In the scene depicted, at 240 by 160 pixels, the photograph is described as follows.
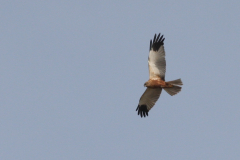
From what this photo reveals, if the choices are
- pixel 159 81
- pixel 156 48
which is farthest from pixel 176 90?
pixel 156 48

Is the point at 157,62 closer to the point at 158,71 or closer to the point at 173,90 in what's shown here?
the point at 158,71

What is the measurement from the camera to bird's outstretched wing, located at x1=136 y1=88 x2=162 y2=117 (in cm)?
1569

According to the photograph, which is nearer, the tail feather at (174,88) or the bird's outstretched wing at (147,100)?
the tail feather at (174,88)

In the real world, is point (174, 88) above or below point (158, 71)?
below

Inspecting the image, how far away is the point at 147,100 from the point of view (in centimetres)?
1617

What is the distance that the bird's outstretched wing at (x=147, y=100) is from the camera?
618 inches

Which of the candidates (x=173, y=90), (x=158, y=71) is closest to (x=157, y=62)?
(x=158, y=71)

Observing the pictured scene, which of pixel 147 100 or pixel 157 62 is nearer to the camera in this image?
pixel 157 62

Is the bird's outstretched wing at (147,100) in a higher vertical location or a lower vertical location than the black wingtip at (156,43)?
lower

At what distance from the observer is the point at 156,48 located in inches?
603

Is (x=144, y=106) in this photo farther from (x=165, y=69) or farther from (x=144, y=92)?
(x=165, y=69)

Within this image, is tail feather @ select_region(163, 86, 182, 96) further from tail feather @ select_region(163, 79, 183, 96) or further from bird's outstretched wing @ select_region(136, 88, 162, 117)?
bird's outstretched wing @ select_region(136, 88, 162, 117)

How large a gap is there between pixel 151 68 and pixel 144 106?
6.82ft

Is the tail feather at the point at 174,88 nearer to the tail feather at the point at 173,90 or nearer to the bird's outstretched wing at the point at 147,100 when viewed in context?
the tail feather at the point at 173,90
